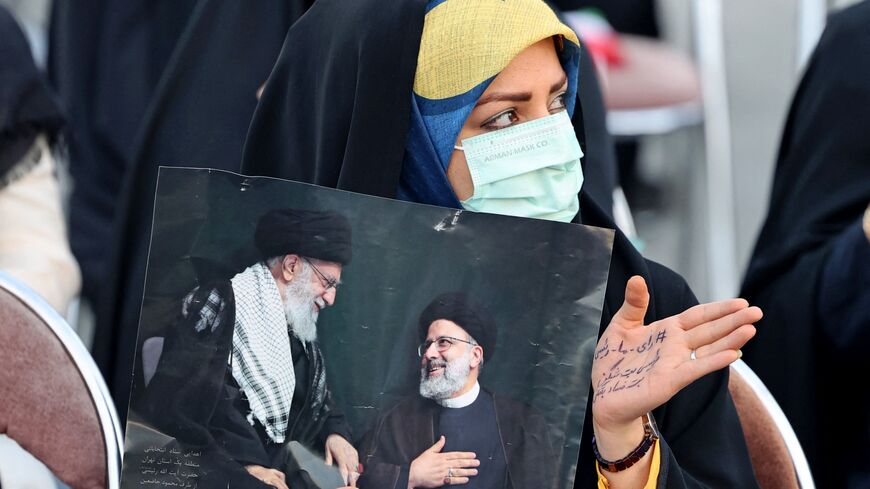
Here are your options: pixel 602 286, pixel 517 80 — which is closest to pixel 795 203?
pixel 517 80

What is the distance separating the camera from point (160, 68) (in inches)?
129

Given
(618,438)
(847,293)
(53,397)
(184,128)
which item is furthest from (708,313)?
(184,128)

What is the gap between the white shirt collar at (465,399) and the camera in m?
1.30

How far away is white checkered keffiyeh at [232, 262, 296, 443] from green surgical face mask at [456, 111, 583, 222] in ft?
1.11

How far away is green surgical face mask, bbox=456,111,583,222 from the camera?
4.98 feet

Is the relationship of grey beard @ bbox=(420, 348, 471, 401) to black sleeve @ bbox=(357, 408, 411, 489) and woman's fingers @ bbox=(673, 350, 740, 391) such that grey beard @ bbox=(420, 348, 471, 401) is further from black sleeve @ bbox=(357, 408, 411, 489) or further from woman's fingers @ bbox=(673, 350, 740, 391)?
woman's fingers @ bbox=(673, 350, 740, 391)

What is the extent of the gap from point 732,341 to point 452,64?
501 millimetres

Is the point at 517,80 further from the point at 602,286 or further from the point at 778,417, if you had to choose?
the point at 778,417

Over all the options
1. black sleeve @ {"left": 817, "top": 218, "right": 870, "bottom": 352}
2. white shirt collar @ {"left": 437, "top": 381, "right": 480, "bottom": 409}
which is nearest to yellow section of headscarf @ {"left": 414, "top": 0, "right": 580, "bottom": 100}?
white shirt collar @ {"left": 437, "top": 381, "right": 480, "bottom": 409}

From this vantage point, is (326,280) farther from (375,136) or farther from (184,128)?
(184,128)

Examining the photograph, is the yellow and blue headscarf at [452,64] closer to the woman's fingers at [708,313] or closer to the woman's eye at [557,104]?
the woman's eye at [557,104]

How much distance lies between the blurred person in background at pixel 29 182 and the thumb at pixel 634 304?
4.00 ft

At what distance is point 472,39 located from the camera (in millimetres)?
1524

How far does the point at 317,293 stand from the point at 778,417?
70cm
